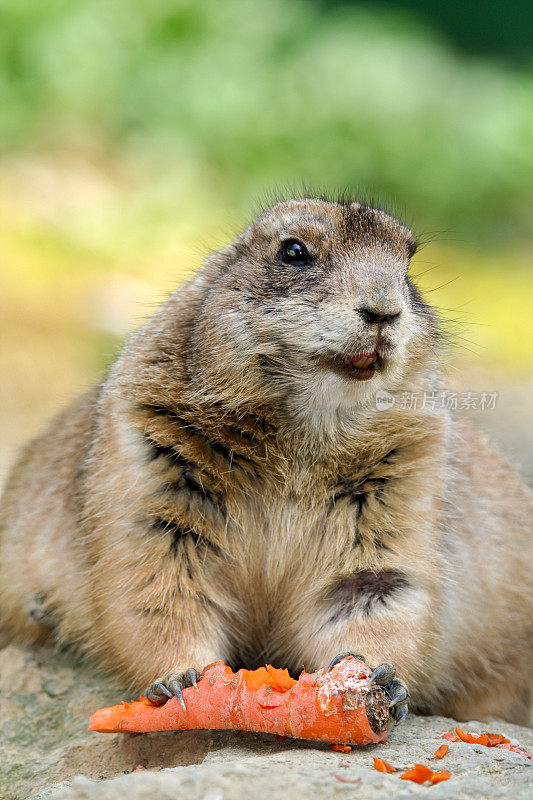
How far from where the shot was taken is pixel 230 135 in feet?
50.9

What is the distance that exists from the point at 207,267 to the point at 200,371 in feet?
2.51

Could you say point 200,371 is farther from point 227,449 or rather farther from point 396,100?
point 396,100

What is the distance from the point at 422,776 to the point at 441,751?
0.48 meters

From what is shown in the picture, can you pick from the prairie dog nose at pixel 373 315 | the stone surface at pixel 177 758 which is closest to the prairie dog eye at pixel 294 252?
the prairie dog nose at pixel 373 315

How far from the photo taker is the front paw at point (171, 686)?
4.32 metres

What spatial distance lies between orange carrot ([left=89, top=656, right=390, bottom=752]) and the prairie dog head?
1.17 metres

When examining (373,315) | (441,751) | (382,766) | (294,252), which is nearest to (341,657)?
(441,751)

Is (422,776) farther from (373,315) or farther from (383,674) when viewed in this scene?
(373,315)

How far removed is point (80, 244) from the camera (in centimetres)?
1402

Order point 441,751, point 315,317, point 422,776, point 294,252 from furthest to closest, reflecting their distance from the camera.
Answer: point 294,252
point 315,317
point 441,751
point 422,776

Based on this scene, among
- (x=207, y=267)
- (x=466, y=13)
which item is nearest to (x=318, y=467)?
(x=207, y=267)

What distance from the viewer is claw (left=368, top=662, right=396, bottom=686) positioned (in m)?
4.21

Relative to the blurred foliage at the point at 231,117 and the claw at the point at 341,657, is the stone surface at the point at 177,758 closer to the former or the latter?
the claw at the point at 341,657

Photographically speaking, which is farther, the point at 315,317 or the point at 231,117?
the point at 231,117
